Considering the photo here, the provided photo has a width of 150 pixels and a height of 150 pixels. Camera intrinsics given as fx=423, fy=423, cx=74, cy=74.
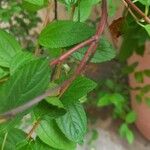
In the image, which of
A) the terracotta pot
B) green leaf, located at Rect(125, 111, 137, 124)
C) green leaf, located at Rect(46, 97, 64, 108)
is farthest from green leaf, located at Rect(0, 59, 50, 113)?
green leaf, located at Rect(125, 111, 137, 124)

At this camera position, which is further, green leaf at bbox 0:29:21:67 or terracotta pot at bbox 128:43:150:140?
terracotta pot at bbox 128:43:150:140

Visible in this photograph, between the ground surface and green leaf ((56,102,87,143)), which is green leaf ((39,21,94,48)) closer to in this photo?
green leaf ((56,102,87,143))

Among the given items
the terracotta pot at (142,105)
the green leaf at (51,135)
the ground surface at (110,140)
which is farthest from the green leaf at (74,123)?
the ground surface at (110,140)

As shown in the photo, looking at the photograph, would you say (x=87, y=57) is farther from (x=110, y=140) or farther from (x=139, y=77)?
(x=110, y=140)

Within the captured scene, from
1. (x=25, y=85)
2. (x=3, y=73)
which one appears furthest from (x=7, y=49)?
(x=25, y=85)

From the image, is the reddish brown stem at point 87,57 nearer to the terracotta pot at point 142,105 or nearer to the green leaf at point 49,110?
the green leaf at point 49,110

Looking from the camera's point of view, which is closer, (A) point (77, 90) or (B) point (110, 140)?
(A) point (77, 90)
